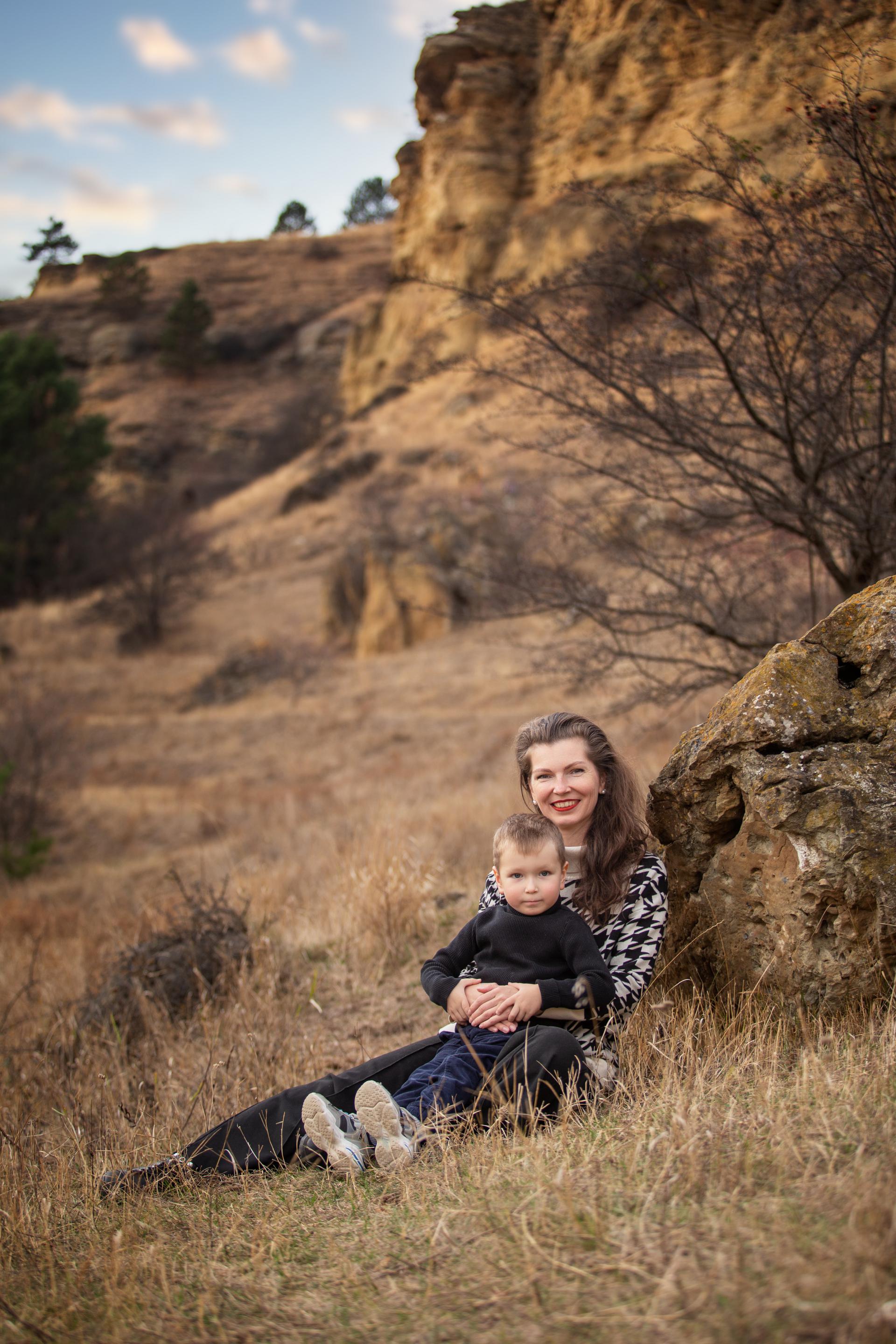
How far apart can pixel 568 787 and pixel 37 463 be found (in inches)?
1123

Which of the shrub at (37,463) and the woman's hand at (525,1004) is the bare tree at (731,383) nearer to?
the woman's hand at (525,1004)

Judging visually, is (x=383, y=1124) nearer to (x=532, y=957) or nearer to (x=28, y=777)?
(x=532, y=957)

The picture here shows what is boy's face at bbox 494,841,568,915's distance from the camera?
8.82 feet

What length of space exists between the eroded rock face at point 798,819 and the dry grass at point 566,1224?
0.16 metres

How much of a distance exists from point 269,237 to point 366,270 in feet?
38.3

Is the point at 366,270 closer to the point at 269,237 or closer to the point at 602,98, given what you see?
the point at 269,237

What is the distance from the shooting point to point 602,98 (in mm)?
7824

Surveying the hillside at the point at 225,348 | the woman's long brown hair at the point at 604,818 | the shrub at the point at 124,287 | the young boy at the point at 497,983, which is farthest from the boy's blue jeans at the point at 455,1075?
the shrub at the point at 124,287

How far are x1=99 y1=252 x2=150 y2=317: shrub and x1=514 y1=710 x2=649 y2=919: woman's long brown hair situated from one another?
57.8m

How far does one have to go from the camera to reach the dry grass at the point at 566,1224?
1531mm

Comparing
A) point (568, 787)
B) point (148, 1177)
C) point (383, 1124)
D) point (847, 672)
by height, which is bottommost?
point (148, 1177)

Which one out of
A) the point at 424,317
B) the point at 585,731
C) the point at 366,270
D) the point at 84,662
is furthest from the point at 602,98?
the point at 366,270

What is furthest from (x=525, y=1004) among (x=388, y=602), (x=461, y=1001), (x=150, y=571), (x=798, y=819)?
(x=150, y=571)

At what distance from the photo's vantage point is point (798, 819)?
2.75 metres
